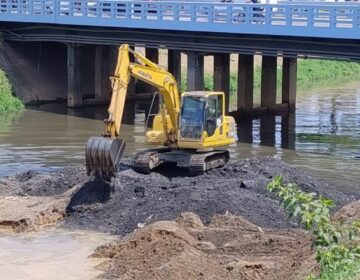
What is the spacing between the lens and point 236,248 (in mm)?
15203

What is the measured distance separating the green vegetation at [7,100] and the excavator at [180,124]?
55.4 ft

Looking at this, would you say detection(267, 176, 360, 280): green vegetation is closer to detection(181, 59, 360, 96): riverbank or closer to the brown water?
the brown water

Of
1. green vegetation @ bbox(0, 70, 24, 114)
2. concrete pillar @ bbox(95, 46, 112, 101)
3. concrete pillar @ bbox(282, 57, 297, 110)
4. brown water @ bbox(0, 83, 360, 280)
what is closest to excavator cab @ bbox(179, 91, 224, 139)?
brown water @ bbox(0, 83, 360, 280)

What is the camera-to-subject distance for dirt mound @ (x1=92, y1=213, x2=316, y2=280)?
13.7 metres

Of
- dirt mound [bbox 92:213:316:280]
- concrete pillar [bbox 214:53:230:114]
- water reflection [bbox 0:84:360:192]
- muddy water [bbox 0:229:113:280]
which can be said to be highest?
concrete pillar [bbox 214:53:230:114]

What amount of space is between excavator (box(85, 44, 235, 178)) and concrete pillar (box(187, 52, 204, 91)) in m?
11.7

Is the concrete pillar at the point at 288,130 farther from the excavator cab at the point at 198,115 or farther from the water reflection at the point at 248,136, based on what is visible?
the excavator cab at the point at 198,115

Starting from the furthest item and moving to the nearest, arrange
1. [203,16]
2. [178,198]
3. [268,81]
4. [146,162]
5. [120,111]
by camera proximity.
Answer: [268,81], [203,16], [146,162], [120,111], [178,198]

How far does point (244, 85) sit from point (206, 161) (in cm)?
1480

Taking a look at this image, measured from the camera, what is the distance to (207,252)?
49.7 ft

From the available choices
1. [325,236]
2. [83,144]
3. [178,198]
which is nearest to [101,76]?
[83,144]

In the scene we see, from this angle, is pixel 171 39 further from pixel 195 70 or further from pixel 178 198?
pixel 178 198

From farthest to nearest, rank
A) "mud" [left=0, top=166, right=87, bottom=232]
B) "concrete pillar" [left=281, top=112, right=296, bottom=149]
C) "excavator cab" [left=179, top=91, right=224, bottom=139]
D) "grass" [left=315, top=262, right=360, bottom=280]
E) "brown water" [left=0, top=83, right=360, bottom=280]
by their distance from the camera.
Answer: "concrete pillar" [left=281, top=112, right=296, bottom=149], "excavator cab" [left=179, top=91, right=224, bottom=139], "mud" [left=0, top=166, right=87, bottom=232], "brown water" [left=0, top=83, right=360, bottom=280], "grass" [left=315, top=262, right=360, bottom=280]

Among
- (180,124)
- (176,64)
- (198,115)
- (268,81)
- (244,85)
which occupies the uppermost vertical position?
(176,64)
